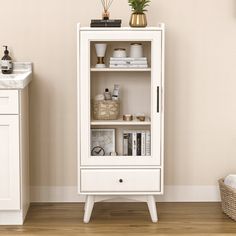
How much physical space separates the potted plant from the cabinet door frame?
0.08 m

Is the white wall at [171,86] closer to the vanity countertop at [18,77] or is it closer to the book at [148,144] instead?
the vanity countertop at [18,77]

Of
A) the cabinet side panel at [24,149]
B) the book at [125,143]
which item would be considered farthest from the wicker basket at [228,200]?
the cabinet side panel at [24,149]

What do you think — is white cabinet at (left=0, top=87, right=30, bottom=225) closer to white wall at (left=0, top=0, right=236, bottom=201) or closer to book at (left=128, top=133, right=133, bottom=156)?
white wall at (left=0, top=0, right=236, bottom=201)

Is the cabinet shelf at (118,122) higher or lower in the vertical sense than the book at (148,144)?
higher

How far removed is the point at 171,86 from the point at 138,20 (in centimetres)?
55

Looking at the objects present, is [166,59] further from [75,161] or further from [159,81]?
[75,161]

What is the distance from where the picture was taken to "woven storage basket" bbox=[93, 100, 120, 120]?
3.60m

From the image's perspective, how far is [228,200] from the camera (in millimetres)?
3668

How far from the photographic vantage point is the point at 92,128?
3.59 metres

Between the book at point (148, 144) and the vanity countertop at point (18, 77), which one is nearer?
the vanity countertop at point (18, 77)

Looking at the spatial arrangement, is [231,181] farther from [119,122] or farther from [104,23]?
[104,23]

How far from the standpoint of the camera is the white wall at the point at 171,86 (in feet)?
12.6

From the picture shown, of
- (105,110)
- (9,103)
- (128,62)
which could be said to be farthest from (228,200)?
(9,103)

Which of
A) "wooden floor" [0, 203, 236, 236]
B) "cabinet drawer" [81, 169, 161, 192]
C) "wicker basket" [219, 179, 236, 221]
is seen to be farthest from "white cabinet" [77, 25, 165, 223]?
"wicker basket" [219, 179, 236, 221]
